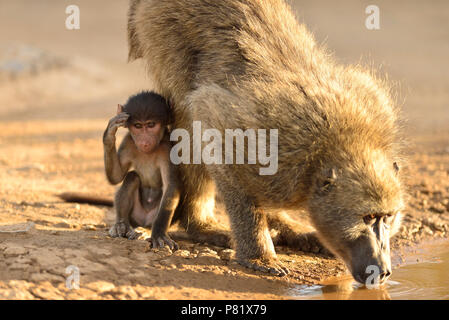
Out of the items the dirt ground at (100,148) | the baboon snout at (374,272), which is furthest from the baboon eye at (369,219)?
the dirt ground at (100,148)

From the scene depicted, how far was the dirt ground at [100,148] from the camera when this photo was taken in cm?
415

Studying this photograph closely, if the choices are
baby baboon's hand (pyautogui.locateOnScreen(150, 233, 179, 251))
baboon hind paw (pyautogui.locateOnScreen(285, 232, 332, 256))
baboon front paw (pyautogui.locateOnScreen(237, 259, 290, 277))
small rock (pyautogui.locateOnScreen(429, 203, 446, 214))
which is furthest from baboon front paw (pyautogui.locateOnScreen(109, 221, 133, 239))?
small rock (pyautogui.locateOnScreen(429, 203, 446, 214))

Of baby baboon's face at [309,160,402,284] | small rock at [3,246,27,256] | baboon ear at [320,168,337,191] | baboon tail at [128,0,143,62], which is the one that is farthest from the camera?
baboon tail at [128,0,143,62]

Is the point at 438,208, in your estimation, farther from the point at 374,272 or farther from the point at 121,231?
the point at 121,231

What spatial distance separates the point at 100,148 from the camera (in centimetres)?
1053

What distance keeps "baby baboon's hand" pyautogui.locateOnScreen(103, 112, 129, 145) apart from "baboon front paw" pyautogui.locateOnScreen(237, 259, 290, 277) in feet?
4.45

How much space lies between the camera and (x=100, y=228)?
18.2ft

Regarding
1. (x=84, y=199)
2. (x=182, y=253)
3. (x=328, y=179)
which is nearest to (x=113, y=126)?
(x=182, y=253)

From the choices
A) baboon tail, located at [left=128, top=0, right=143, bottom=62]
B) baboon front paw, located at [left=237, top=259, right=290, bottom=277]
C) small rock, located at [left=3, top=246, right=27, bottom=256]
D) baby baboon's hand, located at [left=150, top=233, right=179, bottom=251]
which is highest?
baboon tail, located at [left=128, top=0, right=143, bottom=62]

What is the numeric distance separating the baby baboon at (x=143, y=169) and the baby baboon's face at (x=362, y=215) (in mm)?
1323

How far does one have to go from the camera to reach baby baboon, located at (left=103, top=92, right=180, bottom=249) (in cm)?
483

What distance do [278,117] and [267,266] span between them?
1119 millimetres

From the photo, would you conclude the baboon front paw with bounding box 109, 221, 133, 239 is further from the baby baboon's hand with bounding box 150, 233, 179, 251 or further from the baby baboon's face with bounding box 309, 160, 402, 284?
the baby baboon's face with bounding box 309, 160, 402, 284
